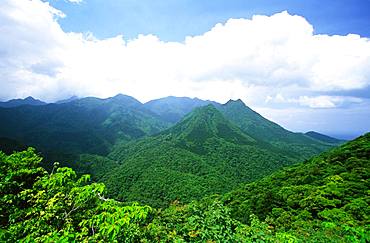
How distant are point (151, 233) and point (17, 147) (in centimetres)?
12543

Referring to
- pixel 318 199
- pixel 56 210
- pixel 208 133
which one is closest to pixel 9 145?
pixel 208 133

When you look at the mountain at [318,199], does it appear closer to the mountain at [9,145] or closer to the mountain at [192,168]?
the mountain at [192,168]

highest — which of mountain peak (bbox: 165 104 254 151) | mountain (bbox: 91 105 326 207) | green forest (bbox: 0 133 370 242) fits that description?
green forest (bbox: 0 133 370 242)

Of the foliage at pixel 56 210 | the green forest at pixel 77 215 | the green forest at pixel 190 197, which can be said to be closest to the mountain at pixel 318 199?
the green forest at pixel 190 197

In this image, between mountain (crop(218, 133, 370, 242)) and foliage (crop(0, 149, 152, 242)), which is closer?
foliage (crop(0, 149, 152, 242))

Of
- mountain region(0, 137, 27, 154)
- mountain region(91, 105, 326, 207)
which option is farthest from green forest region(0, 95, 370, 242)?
mountain region(91, 105, 326, 207)

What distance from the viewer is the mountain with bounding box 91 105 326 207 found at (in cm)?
9944

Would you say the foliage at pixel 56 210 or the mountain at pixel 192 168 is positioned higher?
the foliage at pixel 56 210

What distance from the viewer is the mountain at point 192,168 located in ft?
326

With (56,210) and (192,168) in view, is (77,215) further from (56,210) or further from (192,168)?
(192,168)

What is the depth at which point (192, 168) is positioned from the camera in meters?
125

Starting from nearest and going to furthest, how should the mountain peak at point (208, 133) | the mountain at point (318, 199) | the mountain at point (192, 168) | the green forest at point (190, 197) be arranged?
the green forest at point (190, 197) → the mountain at point (318, 199) → the mountain at point (192, 168) → the mountain peak at point (208, 133)

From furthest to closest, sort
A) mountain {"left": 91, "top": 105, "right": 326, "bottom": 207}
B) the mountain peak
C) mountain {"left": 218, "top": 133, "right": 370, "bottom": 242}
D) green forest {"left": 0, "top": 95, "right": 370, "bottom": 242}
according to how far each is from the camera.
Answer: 1. the mountain peak
2. mountain {"left": 91, "top": 105, "right": 326, "bottom": 207}
3. mountain {"left": 218, "top": 133, "right": 370, "bottom": 242}
4. green forest {"left": 0, "top": 95, "right": 370, "bottom": 242}

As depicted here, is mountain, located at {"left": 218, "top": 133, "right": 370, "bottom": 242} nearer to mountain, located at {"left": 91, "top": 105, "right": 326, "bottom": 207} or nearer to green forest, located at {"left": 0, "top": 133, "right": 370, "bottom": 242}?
green forest, located at {"left": 0, "top": 133, "right": 370, "bottom": 242}
